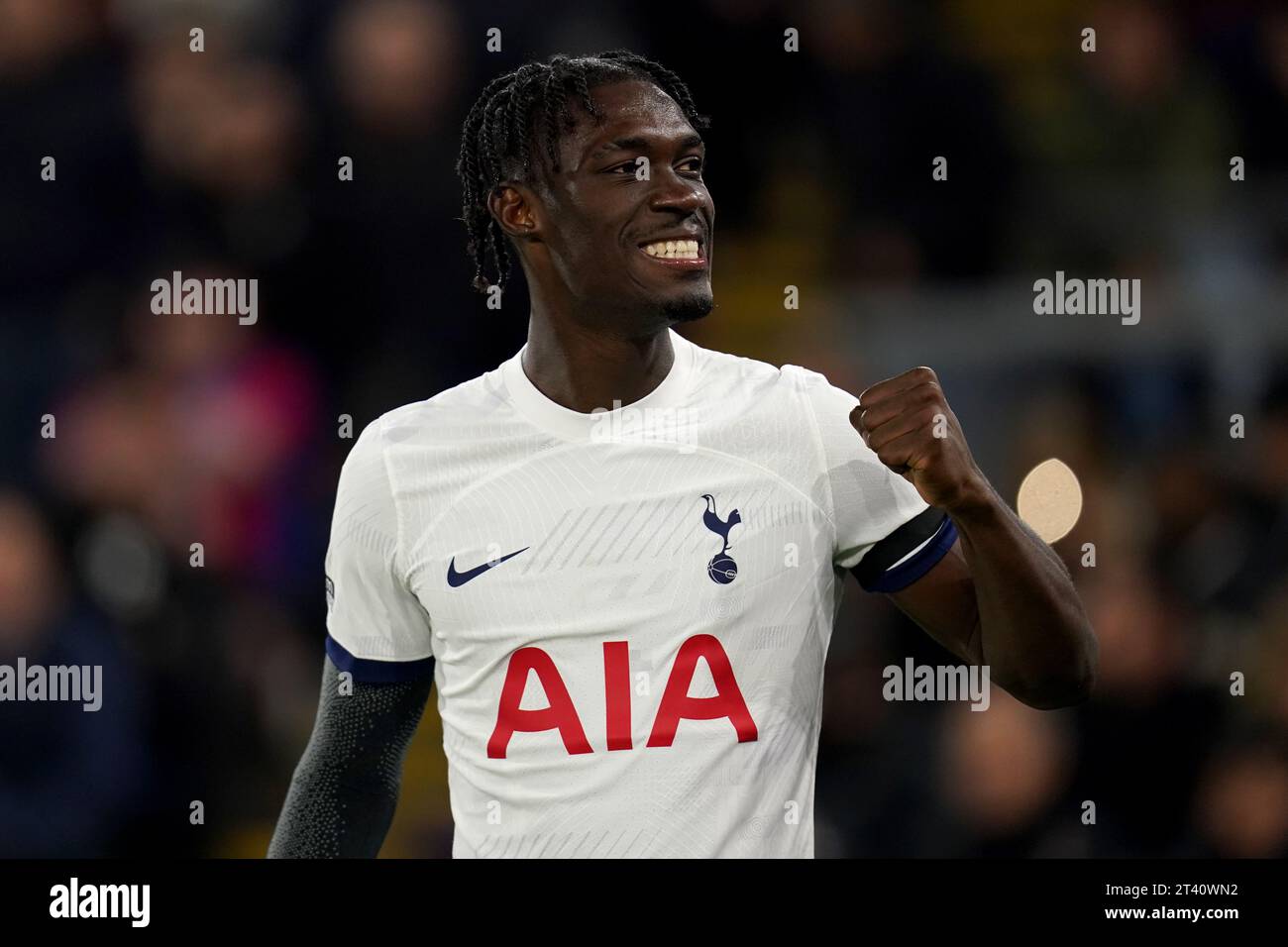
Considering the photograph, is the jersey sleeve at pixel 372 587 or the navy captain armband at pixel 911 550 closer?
the navy captain armband at pixel 911 550

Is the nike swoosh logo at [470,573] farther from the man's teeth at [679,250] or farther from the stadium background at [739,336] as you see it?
the stadium background at [739,336]

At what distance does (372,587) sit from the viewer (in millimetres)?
2785

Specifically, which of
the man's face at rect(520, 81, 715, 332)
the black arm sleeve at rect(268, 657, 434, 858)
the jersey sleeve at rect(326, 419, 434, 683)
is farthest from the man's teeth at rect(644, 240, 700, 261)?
the black arm sleeve at rect(268, 657, 434, 858)

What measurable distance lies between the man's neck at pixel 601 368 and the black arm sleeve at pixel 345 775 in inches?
20.9

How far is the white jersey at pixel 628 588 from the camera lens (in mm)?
2574

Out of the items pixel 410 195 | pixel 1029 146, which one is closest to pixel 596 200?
pixel 410 195

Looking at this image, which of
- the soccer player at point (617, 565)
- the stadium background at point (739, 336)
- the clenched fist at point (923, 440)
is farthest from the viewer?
the stadium background at point (739, 336)

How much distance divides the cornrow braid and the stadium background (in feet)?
3.98

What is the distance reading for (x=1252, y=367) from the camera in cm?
482

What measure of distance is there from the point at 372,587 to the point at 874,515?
2.76 feet

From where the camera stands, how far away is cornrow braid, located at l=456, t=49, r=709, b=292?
283cm

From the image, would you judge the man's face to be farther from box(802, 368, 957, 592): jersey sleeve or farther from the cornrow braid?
box(802, 368, 957, 592): jersey sleeve

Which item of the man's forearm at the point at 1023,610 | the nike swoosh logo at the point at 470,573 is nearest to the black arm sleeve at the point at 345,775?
the nike swoosh logo at the point at 470,573

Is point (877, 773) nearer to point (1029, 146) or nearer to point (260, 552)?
point (260, 552)
